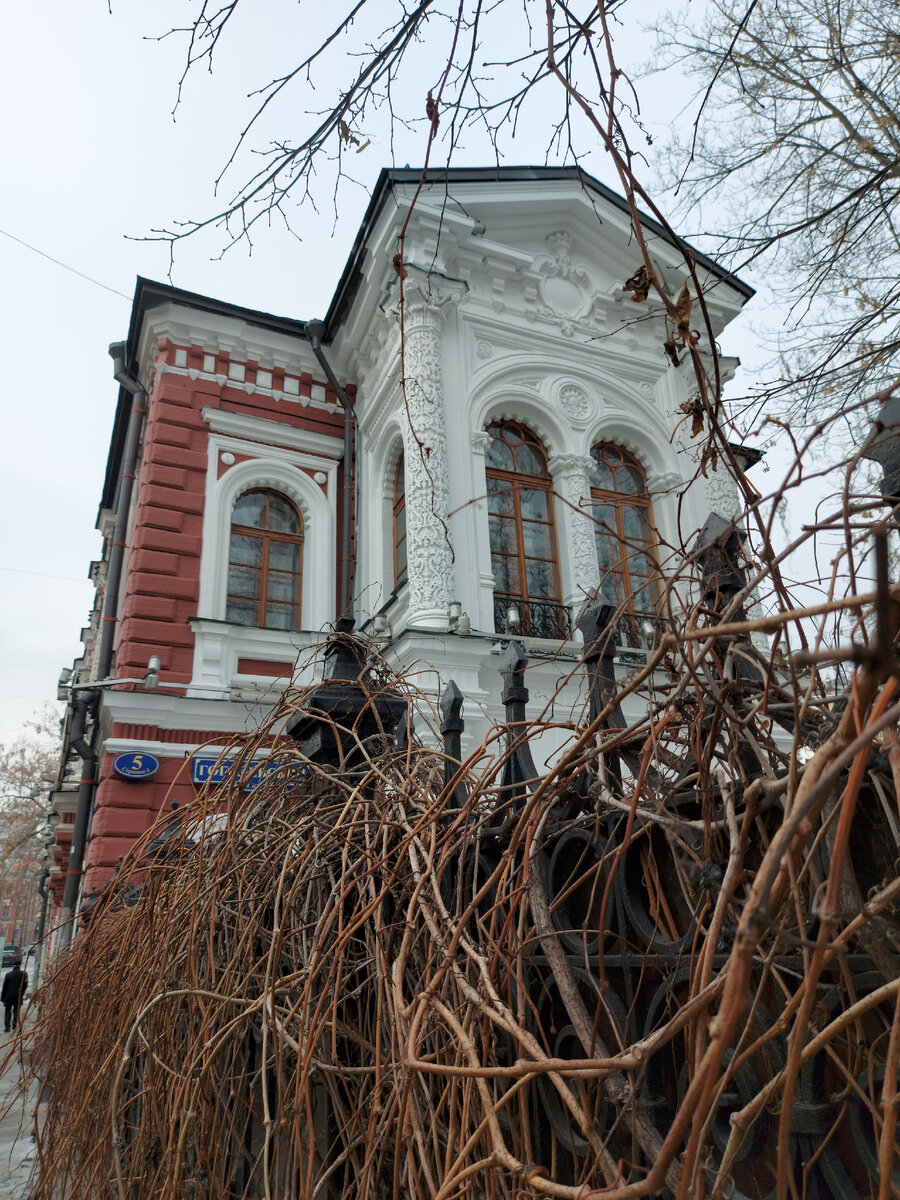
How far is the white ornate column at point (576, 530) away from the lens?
8594 mm

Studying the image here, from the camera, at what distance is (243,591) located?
30.8 feet

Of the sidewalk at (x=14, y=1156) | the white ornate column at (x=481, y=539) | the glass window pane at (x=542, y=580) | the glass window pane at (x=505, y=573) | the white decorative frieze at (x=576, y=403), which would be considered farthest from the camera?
the white decorative frieze at (x=576, y=403)

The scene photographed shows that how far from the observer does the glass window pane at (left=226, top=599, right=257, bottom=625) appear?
9.23 metres

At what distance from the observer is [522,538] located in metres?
8.97

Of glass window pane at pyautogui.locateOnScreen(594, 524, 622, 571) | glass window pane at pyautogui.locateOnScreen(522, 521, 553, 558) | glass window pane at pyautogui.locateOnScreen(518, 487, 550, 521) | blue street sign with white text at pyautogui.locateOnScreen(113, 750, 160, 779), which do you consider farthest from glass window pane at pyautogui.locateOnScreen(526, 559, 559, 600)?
blue street sign with white text at pyautogui.locateOnScreen(113, 750, 160, 779)

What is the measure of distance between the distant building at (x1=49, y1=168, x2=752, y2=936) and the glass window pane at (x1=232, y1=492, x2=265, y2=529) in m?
0.04

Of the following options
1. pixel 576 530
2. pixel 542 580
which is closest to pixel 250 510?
pixel 542 580

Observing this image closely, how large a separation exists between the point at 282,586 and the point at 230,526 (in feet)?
3.14

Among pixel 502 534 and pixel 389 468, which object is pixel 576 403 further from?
pixel 389 468

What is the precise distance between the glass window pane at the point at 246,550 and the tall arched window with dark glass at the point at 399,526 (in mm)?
1677

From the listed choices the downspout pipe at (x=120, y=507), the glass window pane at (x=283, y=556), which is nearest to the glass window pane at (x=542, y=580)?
the glass window pane at (x=283, y=556)

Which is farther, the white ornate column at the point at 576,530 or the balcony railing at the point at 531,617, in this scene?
the white ornate column at the point at 576,530

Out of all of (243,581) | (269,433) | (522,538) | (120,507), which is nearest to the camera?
(522,538)

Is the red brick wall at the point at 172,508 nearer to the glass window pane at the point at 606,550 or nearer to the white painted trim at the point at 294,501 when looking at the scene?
the white painted trim at the point at 294,501
